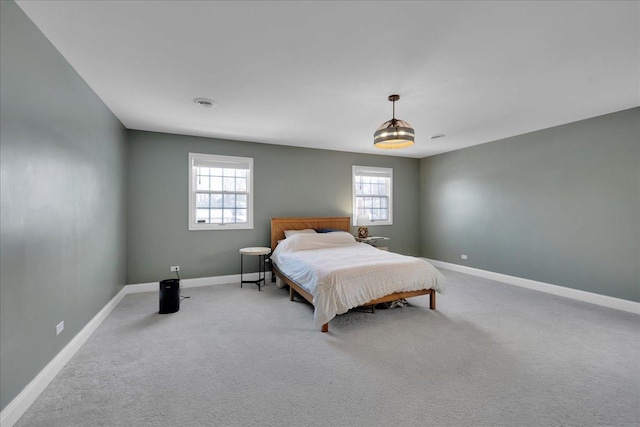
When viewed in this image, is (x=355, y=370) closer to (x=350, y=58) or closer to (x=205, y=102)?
(x=350, y=58)

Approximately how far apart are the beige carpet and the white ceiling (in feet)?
8.53

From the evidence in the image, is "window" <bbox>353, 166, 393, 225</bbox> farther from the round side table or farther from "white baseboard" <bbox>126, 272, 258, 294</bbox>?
"white baseboard" <bbox>126, 272, 258, 294</bbox>

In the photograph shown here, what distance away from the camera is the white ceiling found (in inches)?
71.6

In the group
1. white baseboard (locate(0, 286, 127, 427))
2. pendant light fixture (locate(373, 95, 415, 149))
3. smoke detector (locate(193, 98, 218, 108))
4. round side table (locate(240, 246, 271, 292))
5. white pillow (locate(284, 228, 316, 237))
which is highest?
smoke detector (locate(193, 98, 218, 108))

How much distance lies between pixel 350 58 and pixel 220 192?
342 cm

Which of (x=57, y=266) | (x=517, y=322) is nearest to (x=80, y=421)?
(x=57, y=266)

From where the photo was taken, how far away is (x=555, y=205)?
14.1 ft

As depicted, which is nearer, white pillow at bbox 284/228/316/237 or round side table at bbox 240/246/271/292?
round side table at bbox 240/246/271/292

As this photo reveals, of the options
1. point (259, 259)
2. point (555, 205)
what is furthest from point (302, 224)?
point (555, 205)

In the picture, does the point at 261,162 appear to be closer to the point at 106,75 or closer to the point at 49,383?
the point at 106,75

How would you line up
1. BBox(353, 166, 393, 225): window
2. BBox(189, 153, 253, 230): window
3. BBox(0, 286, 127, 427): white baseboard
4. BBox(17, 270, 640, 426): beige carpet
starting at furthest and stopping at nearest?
BBox(353, 166, 393, 225): window → BBox(189, 153, 253, 230): window → BBox(17, 270, 640, 426): beige carpet → BBox(0, 286, 127, 427): white baseboard

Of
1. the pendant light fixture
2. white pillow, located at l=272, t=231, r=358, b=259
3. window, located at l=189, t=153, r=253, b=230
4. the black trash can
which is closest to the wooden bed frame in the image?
white pillow, located at l=272, t=231, r=358, b=259

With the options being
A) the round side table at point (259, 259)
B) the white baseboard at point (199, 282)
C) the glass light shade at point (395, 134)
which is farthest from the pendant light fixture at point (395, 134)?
the white baseboard at point (199, 282)

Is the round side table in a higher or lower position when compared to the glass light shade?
lower
